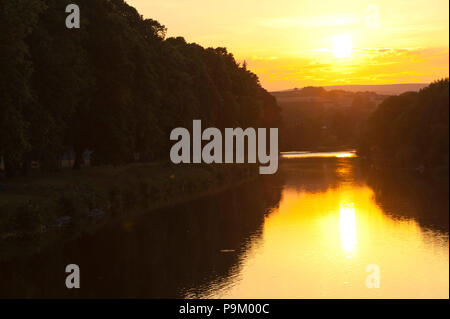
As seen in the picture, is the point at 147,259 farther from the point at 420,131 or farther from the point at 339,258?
the point at 420,131

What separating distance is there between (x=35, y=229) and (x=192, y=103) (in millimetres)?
38373

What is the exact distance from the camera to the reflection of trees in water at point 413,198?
4838 cm

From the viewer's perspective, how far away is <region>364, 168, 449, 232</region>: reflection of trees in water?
48.4m

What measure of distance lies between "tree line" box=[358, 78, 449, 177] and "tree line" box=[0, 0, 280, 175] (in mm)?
34186

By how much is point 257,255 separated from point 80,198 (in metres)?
16.0

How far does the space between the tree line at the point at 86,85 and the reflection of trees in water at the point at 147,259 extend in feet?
27.6

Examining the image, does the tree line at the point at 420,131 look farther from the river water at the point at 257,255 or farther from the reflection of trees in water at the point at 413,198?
the river water at the point at 257,255

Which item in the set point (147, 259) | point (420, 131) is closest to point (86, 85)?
point (147, 259)

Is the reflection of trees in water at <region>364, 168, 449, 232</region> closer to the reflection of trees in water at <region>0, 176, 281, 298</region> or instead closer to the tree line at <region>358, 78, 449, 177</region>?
the tree line at <region>358, 78, 449, 177</region>

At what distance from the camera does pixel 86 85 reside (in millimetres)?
51156

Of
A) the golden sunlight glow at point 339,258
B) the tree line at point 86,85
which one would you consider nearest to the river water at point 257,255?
the golden sunlight glow at point 339,258

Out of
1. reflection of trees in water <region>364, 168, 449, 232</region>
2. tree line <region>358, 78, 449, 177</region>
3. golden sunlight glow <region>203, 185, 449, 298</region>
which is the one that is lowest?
golden sunlight glow <region>203, 185, 449, 298</region>

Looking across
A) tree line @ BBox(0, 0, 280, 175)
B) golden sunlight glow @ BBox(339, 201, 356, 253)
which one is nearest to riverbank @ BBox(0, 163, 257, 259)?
tree line @ BBox(0, 0, 280, 175)

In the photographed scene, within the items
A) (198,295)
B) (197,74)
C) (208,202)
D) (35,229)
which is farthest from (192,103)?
(198,295)
